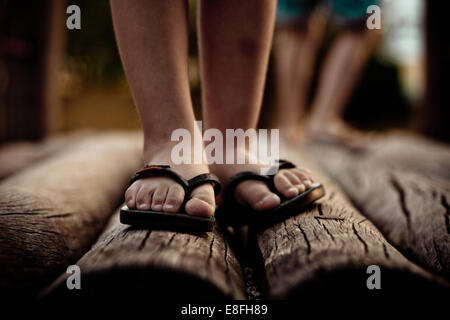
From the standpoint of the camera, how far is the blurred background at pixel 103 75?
255 centimetres

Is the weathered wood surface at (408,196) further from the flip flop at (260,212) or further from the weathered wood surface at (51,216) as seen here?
the weathered wood surface at (51,216)

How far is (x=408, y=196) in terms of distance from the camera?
3.40ft

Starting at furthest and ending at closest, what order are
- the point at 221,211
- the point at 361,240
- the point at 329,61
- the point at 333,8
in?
the point at 329,61 < the point at 333,8 < the point at 221,211 < the point at 361,240

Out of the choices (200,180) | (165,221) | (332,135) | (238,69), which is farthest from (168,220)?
(332,135)

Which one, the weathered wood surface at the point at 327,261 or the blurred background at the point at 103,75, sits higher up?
the blurred background at the point at 103,75

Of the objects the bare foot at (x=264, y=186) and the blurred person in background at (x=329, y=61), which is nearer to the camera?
the bare foot at (x=264, y=186)

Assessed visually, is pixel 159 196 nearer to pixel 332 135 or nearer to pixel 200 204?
pixel 200 204

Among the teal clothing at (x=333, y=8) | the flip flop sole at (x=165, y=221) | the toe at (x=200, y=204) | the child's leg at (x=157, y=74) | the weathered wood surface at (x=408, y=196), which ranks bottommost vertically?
the weathered wood surface at (x=408, y=196)

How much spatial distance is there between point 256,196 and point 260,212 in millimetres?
40

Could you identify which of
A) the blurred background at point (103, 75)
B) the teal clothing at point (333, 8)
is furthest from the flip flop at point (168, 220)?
the blurred background at point (103, 75)

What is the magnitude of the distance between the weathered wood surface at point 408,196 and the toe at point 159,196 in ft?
1.92

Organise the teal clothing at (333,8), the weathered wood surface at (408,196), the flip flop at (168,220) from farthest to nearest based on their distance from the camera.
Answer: the teal clothing at (333,8) < the weathered wood surface at (408,196) < the flip flop at (168,220)

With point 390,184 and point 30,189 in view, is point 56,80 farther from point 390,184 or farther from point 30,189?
point 390,184
